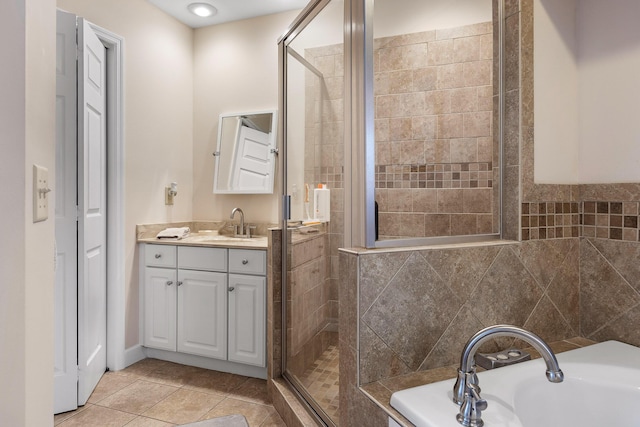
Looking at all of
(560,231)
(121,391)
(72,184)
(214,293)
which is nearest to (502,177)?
(560,231)

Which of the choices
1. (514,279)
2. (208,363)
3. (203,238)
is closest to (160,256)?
(203,238)

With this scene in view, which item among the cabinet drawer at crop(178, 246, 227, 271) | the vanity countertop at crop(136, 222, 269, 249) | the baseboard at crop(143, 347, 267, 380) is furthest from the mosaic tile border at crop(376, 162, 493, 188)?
the baseboard at crop(143, 347, 267, 380)

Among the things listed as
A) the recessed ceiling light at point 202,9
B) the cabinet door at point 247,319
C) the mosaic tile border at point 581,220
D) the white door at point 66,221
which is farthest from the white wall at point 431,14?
the recessed ceiling light at point 202,9

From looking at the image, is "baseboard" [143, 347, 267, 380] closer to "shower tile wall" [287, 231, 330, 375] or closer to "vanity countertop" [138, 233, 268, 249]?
"shower tile wall" [287, 231, 330, 375]

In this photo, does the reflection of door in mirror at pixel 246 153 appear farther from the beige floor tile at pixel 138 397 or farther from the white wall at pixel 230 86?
the beige floor tile at pixel 138 397

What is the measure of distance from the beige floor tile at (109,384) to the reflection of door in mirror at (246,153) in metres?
1.45

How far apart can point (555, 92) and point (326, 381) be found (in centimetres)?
156

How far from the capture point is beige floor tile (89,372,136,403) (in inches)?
85.5

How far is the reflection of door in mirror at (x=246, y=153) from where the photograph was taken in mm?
2852

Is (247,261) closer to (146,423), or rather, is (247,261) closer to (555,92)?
(146,423)

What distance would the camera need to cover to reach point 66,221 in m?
2.01

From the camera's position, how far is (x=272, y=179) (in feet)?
9.34

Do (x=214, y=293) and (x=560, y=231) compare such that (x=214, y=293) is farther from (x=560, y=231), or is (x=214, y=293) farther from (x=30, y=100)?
(x=560, y=231)

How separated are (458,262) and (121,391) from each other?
81.8 inches
